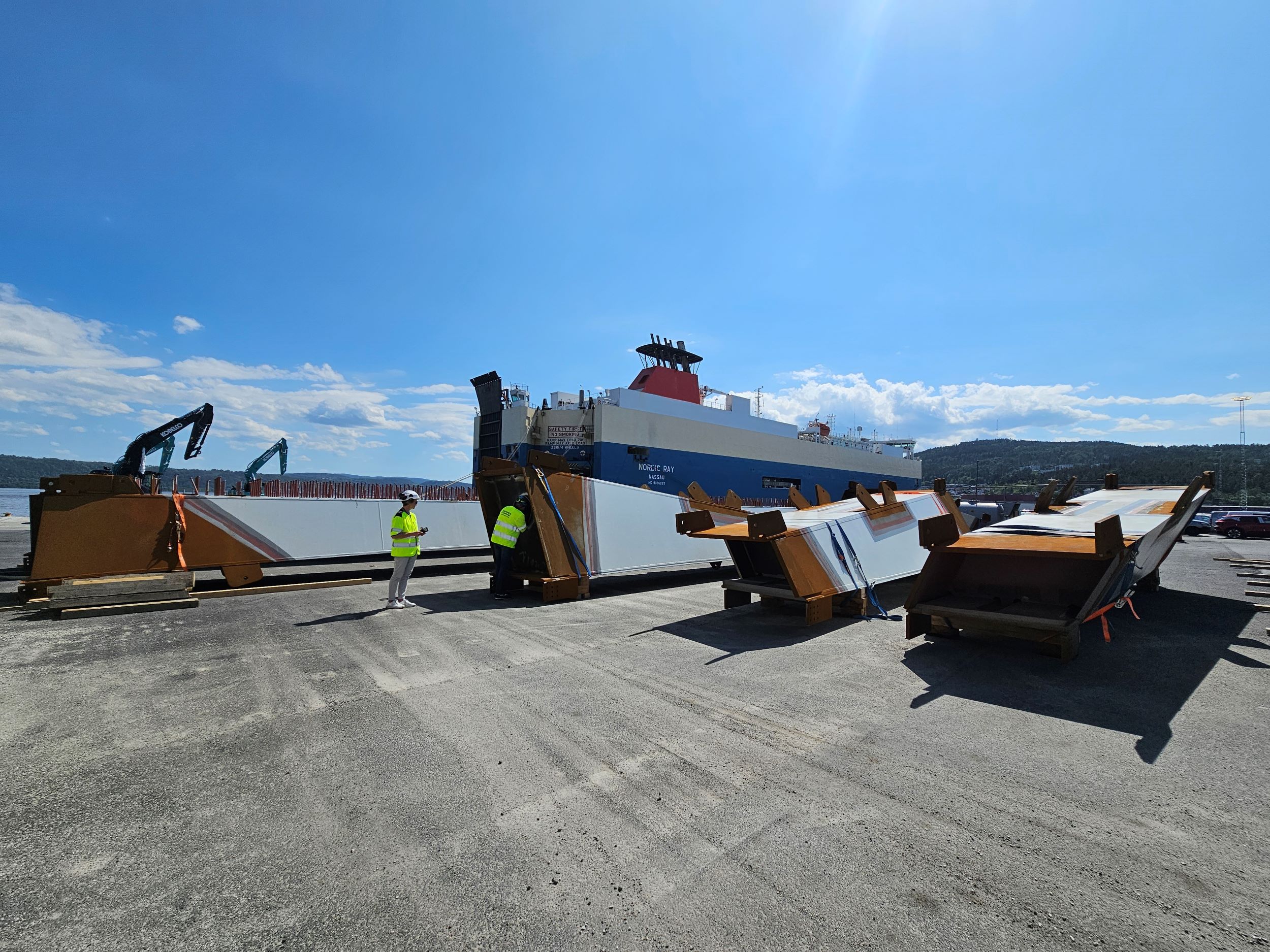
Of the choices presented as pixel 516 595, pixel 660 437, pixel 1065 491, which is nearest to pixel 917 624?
pixel 1065 491

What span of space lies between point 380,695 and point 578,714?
1464 mm

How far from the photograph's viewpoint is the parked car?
26.2 meters

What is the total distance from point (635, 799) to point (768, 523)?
3.82 metres

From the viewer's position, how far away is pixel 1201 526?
91.9ft

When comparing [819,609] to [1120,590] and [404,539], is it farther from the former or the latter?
[404,539]

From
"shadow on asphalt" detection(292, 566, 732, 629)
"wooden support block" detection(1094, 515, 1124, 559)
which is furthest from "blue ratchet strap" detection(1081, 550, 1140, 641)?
"shadow on asphalt" detection(292, 566, 732, 629)

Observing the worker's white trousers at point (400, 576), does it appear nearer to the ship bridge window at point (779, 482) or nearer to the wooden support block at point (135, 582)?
the wooden support block at point (135, 582)

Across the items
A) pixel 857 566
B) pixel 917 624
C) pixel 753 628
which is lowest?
pixel 753 628

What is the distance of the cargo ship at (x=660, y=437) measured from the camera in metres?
20.2

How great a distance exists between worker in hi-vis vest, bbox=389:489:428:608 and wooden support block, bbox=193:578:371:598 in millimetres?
2165

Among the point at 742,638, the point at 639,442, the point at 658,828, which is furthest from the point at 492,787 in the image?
the point at 639,442

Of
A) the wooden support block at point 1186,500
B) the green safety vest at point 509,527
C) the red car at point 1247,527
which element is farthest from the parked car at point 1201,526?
the green safety vest at point 509,527

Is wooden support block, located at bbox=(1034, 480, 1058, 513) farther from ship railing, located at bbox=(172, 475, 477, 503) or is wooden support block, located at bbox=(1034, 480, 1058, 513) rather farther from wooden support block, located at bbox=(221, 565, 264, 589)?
wooden support block, located at bbox=(221, 565, 264, 589)

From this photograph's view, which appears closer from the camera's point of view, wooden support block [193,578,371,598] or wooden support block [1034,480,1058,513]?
wooden support block [1034,480,1058,513]
